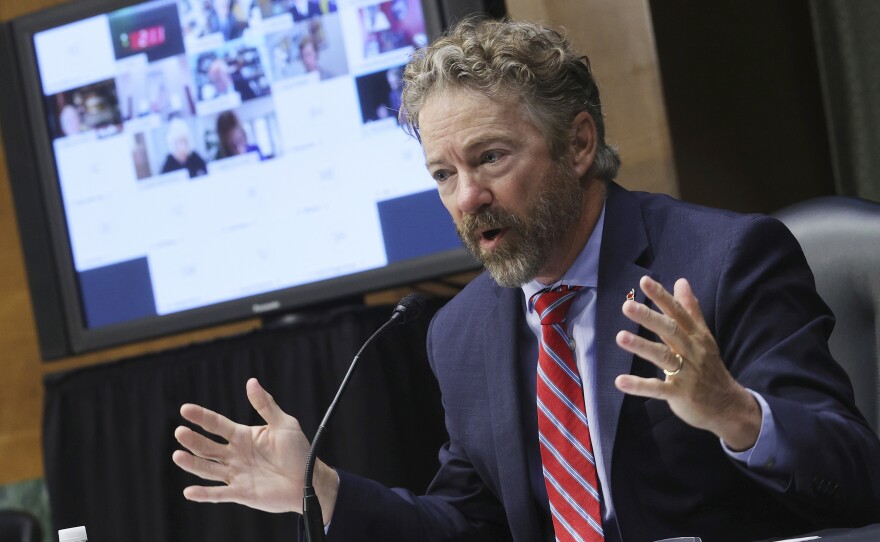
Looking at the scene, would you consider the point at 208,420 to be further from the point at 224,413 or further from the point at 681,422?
the point at 224,413

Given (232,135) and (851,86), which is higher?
(232,135)

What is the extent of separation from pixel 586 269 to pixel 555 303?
3.8 inches

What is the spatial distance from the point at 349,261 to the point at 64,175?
3.16ft

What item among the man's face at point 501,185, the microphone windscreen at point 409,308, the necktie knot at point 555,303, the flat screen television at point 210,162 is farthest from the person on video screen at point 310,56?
the microphone windscreen at point 409,308

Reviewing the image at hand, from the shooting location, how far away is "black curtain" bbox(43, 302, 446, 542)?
2988 mm

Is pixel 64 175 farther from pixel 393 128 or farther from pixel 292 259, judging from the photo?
pixel 393 128

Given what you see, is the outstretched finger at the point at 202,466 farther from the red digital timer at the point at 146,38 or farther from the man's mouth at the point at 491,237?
the red digital timer at the point at 146,38

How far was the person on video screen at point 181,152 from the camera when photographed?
3.24m

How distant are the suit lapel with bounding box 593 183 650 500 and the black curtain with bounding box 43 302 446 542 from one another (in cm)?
107

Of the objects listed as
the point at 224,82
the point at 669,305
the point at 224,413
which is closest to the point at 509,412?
the point at 669,305

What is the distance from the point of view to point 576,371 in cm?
197

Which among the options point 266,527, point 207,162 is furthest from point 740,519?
point 207,162

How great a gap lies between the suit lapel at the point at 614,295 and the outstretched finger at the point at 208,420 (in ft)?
2.00

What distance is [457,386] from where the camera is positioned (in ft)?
7.30
